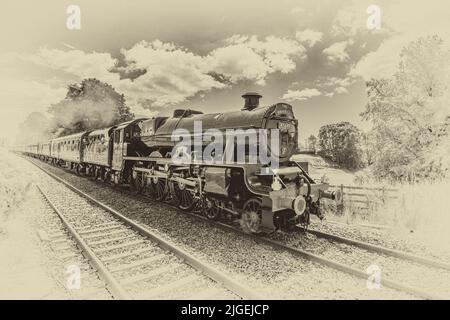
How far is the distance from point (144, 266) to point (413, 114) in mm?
13044

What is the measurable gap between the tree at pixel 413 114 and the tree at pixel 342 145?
21.2 meters

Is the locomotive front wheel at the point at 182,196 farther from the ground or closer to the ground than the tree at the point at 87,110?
closer to the ground

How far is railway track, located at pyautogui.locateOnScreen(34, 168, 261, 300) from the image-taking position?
408 cm

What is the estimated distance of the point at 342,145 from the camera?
5009 cm

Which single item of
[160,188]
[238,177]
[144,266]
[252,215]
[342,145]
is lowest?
[144,266]

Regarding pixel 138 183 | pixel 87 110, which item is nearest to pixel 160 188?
pixel 138 183

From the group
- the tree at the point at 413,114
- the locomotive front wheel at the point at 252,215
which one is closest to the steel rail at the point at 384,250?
the locomotive front wheel at the point at 252,215

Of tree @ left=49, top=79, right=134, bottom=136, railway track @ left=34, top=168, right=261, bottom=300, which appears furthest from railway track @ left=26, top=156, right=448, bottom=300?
tree @ left=49, top=79, right=134, bottom=136

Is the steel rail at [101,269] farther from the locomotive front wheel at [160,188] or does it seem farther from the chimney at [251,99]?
the chimney at [251,99]

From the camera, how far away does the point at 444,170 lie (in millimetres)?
11172

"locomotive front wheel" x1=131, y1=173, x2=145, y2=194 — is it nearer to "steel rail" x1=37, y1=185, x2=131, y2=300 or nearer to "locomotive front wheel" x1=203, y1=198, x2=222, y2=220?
"locomotive front wheel" x1=203, y1=198, x2=222, y2=220

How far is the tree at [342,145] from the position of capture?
1517 inches

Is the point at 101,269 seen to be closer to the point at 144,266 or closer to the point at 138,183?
the point at 144,266
